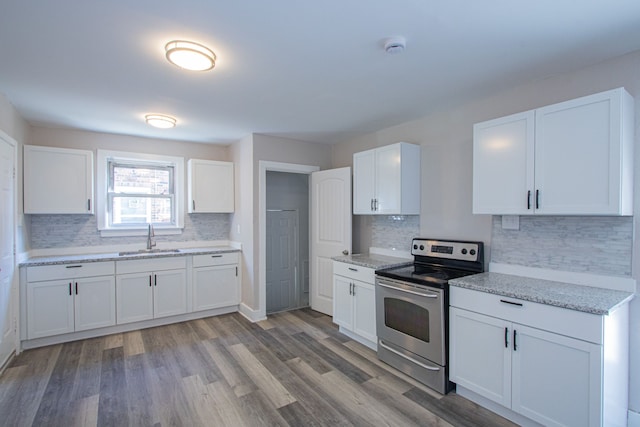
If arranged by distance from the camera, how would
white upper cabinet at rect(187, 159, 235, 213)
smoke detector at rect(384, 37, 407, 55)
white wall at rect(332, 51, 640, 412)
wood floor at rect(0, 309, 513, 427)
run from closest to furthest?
1. smoke detector at rect(384, 37, 407, 55)
2. white wall at rect(332, 51, 640, 412)
3. wood floor at rect(0, 309, 513, 427)
4. white upper cabinet at rect(187, 159, 235, 213)

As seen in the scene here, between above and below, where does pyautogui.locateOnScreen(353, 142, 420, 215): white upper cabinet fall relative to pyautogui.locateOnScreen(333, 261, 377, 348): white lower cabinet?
above

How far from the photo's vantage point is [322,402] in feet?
7.55

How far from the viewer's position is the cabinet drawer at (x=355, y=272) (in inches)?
124

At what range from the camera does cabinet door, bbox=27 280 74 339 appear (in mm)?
3182

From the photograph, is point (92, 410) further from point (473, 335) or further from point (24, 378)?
point (473, 335)

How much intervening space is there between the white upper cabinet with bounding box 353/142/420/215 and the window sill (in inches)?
106

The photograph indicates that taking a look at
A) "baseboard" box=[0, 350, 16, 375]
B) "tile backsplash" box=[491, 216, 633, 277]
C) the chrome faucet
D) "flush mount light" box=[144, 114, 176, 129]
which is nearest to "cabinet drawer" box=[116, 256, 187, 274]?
the chrome faucet

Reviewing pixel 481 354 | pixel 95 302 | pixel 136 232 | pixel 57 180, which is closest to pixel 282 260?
pixel 136 232

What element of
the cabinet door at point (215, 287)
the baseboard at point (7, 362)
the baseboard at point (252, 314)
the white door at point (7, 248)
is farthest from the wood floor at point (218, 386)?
the cabinet door at point (215, 287)

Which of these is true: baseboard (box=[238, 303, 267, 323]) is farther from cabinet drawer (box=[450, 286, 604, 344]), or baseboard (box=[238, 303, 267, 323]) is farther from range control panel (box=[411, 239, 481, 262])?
cabinet drawer (box=[450, 286, 604, 344])

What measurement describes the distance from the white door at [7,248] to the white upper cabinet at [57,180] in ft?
1.22

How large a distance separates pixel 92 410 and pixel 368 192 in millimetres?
3027

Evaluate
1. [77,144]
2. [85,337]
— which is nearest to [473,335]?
[85,337]

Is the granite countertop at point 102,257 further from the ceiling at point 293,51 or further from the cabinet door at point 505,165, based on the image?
the cabinet door at point 505,165
